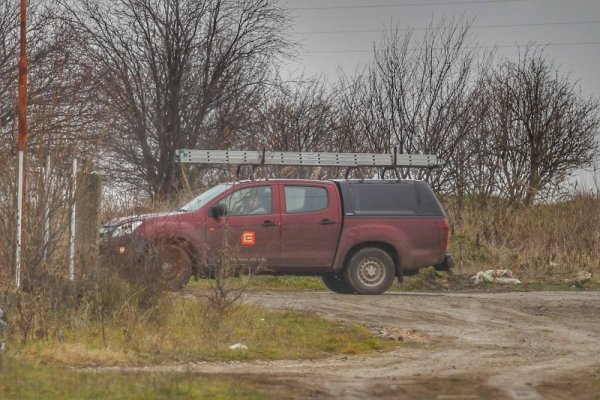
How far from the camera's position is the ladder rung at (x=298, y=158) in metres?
21.6

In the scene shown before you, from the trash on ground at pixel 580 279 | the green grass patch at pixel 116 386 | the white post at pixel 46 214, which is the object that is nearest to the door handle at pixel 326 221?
the trash on ground at pixel 580 279

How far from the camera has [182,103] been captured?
134 ft

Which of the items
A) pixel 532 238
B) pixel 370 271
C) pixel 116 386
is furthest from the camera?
pixel 532 238

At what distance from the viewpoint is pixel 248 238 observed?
67.1 ft

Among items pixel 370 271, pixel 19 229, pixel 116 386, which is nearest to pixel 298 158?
pixel 370 271

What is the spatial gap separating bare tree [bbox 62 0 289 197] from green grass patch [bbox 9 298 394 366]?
24.1m

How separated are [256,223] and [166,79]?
826 inches

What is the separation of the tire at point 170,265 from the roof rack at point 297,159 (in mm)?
2313

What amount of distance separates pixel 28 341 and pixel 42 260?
1.43m

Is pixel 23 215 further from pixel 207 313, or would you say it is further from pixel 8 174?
pixel 207 313

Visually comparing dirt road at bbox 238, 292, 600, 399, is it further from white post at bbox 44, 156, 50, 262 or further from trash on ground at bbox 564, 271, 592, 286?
white post at bbox 44, 156, 50, 262

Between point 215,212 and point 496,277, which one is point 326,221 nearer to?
point 215,212

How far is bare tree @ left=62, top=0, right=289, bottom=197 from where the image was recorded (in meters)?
40.2

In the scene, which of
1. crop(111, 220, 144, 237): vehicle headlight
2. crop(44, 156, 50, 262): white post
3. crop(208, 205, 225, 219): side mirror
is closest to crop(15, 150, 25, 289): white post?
crop(44, 156, 50, 262): white post
